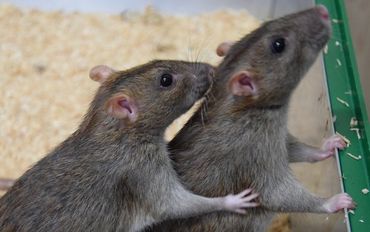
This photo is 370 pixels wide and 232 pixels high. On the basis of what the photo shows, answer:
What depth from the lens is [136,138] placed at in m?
2.90

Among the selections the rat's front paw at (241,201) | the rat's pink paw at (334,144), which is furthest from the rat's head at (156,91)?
the rat's pink paw at (334,144)

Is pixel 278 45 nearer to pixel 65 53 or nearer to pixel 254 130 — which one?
pixel 254 130

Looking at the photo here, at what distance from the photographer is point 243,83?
110 inches

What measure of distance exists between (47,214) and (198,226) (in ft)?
2.22

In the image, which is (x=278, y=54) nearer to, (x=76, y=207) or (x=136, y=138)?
(x=136, y=138)

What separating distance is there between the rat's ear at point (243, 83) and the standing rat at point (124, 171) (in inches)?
7.3

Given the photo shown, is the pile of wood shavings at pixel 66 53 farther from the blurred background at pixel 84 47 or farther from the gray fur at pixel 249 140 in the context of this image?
the gray fur at pixel 249 140

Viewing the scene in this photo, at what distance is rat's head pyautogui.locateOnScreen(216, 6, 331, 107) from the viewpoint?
2.79 metres

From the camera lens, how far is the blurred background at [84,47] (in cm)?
421

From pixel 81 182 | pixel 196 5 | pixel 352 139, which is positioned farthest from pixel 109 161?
pixel 196 5

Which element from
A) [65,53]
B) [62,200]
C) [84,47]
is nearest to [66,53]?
[65,53]

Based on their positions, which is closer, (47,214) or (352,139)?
(47,214)

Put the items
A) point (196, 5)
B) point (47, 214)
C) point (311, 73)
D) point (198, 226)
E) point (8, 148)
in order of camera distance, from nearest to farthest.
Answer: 1. point (47, 214)
2. point (198, 226)
3. point (311, 73)
4. point (8, 148)
5. point (196, 5)

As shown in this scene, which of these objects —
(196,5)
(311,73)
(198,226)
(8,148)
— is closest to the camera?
(198,226)
